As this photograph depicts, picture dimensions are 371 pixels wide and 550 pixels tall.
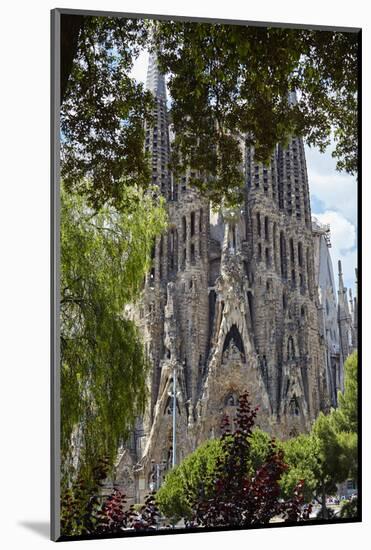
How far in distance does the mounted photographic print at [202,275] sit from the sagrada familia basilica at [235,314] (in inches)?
0.5

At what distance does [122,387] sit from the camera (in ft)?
29.4

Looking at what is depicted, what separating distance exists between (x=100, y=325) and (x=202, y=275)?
0.95m

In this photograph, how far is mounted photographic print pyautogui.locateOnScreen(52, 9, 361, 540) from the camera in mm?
8805

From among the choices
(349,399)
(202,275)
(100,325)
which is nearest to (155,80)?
(202,275)

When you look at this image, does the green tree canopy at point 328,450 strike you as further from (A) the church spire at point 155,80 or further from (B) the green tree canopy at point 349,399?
(A) the church spire at point 155,80

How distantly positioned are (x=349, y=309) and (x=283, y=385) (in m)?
0.86

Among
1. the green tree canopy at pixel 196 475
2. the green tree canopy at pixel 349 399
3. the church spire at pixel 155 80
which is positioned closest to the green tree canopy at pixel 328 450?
the green tree canopy at pixel 349 399

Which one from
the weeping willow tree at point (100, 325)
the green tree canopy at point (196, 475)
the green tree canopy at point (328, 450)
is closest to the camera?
the weeping willow tree at point (100, 325)

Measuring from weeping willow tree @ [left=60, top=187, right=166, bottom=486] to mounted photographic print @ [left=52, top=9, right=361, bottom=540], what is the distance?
13mm

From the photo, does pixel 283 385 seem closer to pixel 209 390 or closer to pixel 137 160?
pixel 209 390

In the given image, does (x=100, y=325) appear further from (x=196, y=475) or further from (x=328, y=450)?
(x=328, y=450)

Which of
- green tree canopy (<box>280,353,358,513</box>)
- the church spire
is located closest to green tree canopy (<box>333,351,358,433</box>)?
green tree canopy (<box>280,353,358,513</box>)

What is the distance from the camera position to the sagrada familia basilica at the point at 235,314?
905 cm

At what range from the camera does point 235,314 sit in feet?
30.8
